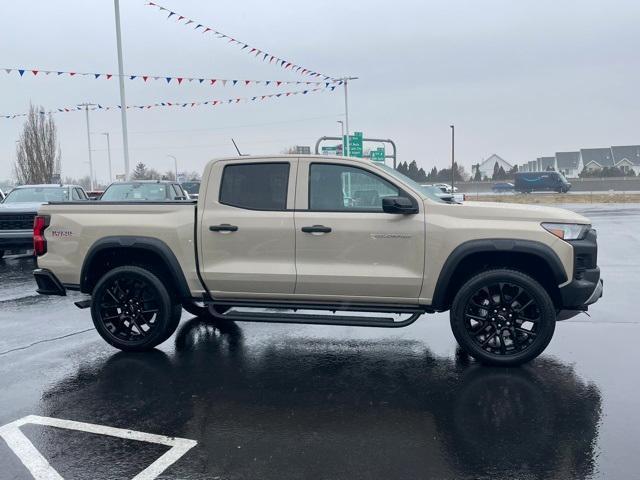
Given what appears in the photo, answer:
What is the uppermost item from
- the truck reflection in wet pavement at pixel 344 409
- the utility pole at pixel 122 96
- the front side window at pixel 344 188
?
the utility pole at pixel 122 96

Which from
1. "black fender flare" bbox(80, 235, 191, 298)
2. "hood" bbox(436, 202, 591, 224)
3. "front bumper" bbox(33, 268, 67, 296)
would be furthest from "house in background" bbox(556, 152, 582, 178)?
"front bumper" bbox(33, 268, 67, 296)

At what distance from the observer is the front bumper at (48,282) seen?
20.6 feet

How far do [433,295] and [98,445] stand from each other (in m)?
3.14

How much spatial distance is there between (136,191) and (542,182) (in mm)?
54079

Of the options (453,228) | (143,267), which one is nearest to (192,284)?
(143,267)

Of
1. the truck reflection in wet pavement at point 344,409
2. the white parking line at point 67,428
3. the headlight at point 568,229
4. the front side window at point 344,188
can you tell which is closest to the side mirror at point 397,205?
the front side window at point 344,188

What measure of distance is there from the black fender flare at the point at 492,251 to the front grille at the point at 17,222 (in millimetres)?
11078

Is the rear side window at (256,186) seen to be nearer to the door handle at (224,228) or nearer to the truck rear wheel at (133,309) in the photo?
the door handle at (224,228)

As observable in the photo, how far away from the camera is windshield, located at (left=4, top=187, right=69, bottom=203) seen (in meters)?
14.7

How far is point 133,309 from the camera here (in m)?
6.24

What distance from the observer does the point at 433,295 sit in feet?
18.3

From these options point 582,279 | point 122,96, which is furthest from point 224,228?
point 122,96

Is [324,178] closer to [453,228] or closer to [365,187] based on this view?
[365,187]

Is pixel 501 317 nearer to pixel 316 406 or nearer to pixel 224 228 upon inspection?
pixel 316 406
